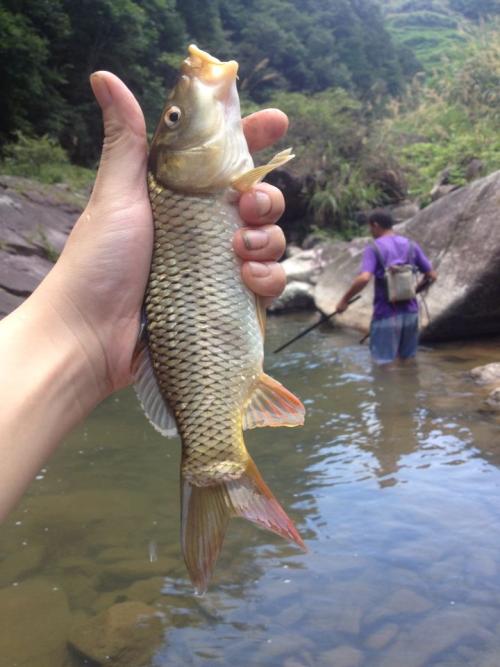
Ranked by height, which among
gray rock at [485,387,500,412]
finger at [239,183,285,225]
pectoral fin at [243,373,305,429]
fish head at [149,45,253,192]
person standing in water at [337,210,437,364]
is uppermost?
fish head at [149,45,253,192]

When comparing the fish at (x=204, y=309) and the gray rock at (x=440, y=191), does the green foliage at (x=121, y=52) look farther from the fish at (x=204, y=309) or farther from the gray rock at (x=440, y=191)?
the fish at (x=204, y=309)

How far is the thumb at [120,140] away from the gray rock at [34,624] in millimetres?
2343

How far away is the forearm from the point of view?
213cm

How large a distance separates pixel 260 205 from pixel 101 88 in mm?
660

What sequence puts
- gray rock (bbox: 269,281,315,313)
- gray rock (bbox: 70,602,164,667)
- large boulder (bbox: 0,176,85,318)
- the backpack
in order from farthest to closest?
1. gray rock (bbox: 269,281,315,313)
2. large boulder (bbox: 0,176,85,318)
3. the backpack
4. gray rock (bbox: 70,602,164,667)

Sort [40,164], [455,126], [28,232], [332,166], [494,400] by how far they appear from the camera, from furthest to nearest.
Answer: [455,126] → [332,166] → [40,164] → [28,232] → [494,400]

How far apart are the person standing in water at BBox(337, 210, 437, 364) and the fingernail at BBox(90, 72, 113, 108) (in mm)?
6598

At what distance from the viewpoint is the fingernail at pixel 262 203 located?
2.20 meters

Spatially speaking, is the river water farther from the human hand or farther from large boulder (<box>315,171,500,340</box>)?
large boulder (<box>315,171,500,340</box>)

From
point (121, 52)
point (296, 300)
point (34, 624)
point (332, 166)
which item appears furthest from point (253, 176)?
point (121, 52)

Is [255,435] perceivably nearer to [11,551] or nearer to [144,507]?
[144,507]

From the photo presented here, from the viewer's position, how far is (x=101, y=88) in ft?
7.59

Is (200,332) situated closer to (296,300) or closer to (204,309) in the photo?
(204,309)

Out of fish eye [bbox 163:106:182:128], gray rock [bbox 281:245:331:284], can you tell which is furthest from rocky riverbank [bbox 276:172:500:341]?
fish eye [bbox 163:106:182:128]
